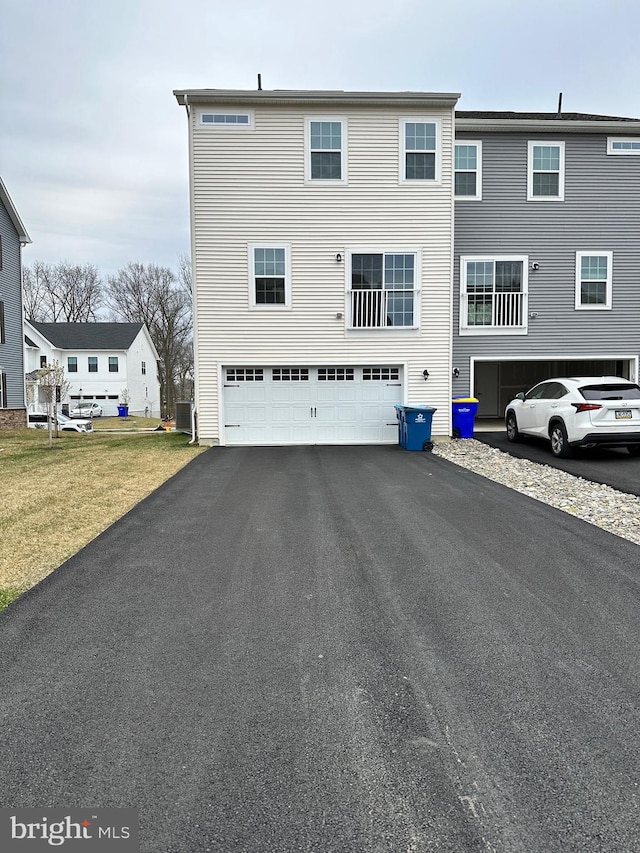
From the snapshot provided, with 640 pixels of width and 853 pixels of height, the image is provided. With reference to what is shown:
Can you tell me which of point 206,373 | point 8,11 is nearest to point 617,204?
point 206,373

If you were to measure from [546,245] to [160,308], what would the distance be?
4098cm

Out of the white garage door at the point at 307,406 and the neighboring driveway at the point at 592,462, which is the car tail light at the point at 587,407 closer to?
the neighboring driveway at the point at 592,462

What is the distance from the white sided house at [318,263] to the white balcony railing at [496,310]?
5.82ft

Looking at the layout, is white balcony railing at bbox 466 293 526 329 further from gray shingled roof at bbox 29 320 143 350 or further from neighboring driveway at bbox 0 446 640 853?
gray shingled roof at bbox 29 320 143 350

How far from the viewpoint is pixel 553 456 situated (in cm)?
1157

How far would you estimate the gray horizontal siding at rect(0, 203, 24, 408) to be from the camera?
23.2 metres

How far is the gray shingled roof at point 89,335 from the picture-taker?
42.6m

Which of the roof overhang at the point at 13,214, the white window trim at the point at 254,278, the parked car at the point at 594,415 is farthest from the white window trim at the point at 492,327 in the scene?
the roof overhang at the point at 13,214

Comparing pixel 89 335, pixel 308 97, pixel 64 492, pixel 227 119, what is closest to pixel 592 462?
pixel 64 492

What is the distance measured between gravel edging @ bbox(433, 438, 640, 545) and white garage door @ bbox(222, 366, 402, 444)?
2.27m

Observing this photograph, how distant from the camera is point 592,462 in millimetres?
10766

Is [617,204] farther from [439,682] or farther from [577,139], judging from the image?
[439,682]

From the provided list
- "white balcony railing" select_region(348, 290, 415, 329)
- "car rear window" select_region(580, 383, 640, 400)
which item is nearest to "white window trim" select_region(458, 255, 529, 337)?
"white balcony railing" select_region(348, 290, 415, 329)

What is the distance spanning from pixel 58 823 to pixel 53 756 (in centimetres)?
39
